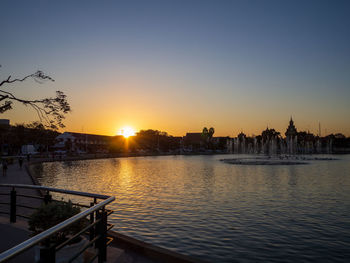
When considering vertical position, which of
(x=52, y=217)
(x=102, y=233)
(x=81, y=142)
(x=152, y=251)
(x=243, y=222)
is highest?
(x=81, y=142)

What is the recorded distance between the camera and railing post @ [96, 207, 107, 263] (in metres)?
5.47

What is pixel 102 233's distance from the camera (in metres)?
5.58

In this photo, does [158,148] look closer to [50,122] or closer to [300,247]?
[50,122]

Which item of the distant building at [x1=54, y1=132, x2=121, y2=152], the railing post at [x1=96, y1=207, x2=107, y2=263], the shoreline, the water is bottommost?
the water

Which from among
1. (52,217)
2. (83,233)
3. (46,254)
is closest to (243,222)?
(83,233)

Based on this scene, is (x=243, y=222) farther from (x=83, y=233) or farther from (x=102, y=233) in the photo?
(x=102, y=233)

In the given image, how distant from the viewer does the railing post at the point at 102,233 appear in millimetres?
5467

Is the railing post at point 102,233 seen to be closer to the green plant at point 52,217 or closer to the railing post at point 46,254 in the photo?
the green plant at point 52,217

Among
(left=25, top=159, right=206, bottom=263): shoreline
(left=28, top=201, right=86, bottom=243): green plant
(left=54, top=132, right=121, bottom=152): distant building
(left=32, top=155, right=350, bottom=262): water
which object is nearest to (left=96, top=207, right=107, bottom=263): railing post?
(left=28, top=201, right=86, bottom=243): green plant

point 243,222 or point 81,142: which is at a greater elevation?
point 81,142

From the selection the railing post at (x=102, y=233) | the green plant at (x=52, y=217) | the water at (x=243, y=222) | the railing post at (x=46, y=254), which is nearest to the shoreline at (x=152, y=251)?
the railing post at (x=102, y=233)

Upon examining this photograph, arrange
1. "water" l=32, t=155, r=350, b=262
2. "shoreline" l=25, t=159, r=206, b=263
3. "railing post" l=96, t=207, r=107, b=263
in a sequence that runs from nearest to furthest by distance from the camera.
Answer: "railing post" l=96, t=207, r=107, b=263
"shoreline" l=25, t=159, r=206, b=263
"water" l=32, t=155, r=350, b=262

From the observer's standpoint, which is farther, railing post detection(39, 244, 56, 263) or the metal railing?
railing post detection(39, 244, 56, 263)

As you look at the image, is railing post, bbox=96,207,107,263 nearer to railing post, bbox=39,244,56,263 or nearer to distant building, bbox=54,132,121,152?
railing post, bbox=39,244,56,263
